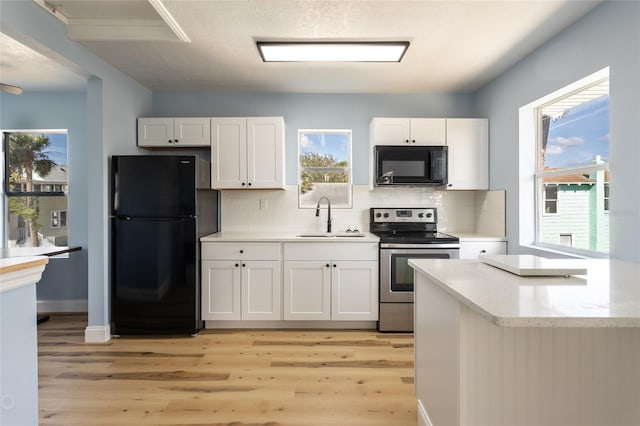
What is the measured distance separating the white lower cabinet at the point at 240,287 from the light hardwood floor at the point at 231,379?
0.19m

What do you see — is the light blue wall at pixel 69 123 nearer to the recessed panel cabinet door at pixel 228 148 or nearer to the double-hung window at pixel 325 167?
the recessed panel cabinet door at pixel 228 148

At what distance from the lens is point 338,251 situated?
340 cm

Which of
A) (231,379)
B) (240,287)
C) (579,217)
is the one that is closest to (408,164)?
(579,217)

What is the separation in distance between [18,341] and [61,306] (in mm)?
3269

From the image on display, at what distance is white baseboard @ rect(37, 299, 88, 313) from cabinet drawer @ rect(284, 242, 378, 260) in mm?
2495

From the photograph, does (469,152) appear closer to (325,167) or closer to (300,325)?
(325,167)

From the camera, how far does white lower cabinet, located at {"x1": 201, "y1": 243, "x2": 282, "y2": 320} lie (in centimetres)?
339

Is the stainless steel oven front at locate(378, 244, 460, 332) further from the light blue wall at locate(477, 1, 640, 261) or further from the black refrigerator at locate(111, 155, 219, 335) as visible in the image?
the black refrigerator at locate(111, 155, 219, 335)

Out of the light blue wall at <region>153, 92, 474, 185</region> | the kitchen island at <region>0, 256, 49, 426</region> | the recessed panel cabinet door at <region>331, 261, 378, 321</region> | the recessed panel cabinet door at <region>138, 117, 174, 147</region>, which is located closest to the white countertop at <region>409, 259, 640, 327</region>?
the kitchen island at <region>0, 256, 49, 426</region>

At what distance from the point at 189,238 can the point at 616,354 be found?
3.01 metres

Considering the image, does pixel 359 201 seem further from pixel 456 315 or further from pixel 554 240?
pixel 456 315

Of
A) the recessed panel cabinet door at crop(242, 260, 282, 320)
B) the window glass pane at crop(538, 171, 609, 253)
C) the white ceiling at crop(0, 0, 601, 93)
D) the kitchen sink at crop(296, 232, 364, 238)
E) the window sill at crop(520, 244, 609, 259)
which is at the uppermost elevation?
the white ceiling at crop(0, 0, 601, 93)

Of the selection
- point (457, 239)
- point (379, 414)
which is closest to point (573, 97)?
point (457, 239)

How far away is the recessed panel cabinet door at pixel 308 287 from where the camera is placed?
3.40 metres
